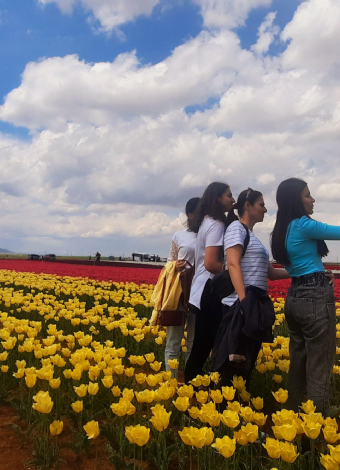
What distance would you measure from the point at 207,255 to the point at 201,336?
2.69 ft

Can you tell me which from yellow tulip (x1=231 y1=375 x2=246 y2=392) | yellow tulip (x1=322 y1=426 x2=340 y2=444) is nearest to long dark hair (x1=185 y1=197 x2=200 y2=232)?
yellow tulip (x1=231 y1=375 x2=246 y2=392)

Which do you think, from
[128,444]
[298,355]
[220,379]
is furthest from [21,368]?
[298,355]

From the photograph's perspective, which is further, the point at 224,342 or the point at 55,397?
the point at 55,397

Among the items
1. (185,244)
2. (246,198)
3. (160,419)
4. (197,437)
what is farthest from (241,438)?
(185,244)

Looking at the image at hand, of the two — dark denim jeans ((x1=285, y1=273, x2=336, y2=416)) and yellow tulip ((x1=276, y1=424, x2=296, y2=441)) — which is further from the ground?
dark denim jeans ((x1=285, y1=273, x2=336, y2=416))

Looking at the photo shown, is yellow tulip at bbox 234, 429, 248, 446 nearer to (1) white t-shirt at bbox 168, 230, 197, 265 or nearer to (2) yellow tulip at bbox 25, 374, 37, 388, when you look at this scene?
(2) yellow tulip at bbox 25, 374, 37, 388

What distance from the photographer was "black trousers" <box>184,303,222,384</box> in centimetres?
381

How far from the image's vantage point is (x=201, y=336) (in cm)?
385

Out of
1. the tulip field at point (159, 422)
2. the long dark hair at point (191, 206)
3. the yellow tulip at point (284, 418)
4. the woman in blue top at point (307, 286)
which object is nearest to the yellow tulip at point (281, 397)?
the tulip field at point (159, 422)

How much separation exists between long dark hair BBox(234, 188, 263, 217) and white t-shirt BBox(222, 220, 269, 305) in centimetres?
21

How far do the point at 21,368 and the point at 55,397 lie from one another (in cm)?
40

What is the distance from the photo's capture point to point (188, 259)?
4.25m

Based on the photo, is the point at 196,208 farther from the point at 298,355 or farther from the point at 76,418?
the point at 76,418

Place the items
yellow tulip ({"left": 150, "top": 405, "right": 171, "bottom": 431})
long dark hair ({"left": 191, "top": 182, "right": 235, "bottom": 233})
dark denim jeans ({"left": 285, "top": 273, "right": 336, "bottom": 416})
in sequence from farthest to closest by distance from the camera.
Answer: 1. long dark hair ({"left": 191, "top": 182, "right": 235, "bottom": 233})
2. dark denim jeans ({"left": 285, "top": 273, "right": 336, "bottom": 416})
3. yellow tulip ({"left": 150, "top": 405, "right": 171, "bottom": 431})
